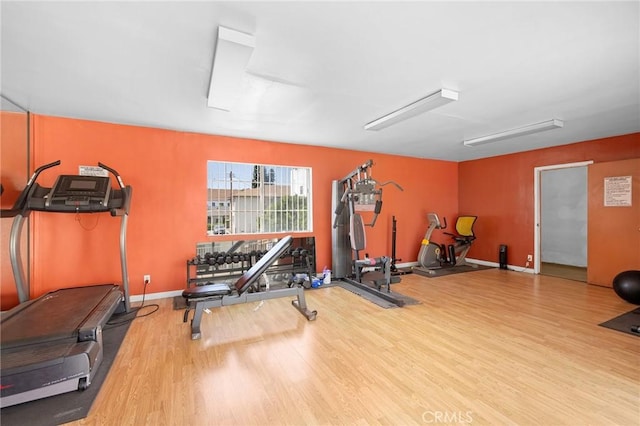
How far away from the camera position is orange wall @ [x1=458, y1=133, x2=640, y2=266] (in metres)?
4.77

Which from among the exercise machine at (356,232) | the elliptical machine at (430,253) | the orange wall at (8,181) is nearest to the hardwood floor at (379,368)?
the exercise machine at (356,232)

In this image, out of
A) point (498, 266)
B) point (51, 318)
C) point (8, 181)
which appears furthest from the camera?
point (498, 266)

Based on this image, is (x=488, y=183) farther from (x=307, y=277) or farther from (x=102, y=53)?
(x=102, y=53)

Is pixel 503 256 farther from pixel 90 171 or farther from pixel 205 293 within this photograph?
pixel 90 171

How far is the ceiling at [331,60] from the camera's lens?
64.2 inches

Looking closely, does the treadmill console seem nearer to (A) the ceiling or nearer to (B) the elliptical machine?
(A) the ceiling

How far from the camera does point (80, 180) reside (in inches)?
120

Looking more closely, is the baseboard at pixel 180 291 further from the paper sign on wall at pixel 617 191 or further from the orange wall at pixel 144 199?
the paper sign on wall at pixel 617 191

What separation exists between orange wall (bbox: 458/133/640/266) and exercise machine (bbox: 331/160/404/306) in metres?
2.83

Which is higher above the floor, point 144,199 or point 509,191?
point 509,191

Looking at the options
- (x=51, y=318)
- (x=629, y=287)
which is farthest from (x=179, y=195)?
(x=629, y=287)

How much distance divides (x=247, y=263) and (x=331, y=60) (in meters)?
3.16

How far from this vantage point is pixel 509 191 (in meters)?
5.77

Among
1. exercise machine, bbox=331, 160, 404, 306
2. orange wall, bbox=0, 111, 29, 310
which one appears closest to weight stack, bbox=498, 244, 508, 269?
exercise machine, bbox=331, 160, 404, 306
